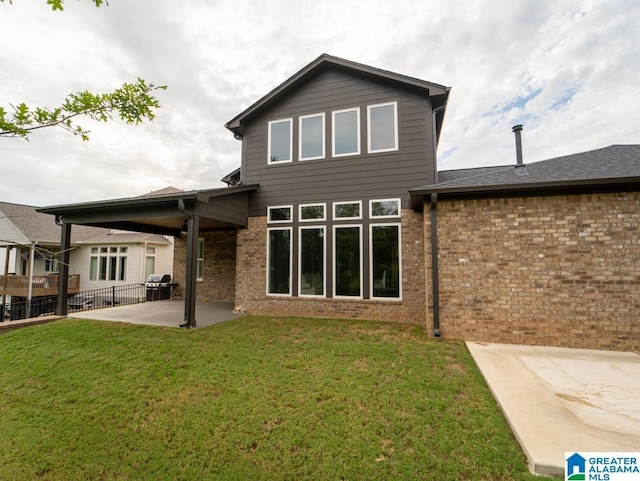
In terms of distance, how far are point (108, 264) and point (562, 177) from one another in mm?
20285

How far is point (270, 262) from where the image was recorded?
28.6 feet

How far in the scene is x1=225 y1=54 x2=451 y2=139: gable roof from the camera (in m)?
7.39

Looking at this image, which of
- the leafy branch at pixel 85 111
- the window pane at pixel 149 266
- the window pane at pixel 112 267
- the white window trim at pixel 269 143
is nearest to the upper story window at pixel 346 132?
the white window trim at pixel 269 143

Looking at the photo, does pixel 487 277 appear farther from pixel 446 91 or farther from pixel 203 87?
pixel 203 87

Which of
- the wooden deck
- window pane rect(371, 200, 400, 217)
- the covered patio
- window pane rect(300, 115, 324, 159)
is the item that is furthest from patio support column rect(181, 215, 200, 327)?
the wooden deck

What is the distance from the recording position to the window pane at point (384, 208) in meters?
7.61

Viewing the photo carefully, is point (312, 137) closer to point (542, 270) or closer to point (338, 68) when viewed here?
point (338, 68)

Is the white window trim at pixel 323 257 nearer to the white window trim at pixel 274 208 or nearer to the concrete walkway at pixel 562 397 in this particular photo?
the white window trim at pixel 274 208

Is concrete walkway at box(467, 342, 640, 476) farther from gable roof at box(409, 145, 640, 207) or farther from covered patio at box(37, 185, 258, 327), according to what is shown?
covered patio at box(37, 185, 258, 327)

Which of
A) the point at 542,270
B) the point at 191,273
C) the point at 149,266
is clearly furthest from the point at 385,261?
the point at 149,266

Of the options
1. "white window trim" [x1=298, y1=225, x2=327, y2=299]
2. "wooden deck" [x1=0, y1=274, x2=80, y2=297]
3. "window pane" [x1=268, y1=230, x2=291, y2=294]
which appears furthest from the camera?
"wooden deck" [x1=0, y1=274, x2=80, y2=297]

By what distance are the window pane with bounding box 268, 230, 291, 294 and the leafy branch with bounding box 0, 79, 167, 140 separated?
6222 millimetres

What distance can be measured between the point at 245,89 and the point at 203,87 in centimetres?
172

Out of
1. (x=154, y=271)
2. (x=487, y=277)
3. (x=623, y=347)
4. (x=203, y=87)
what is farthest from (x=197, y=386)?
(x=154, y=271)
